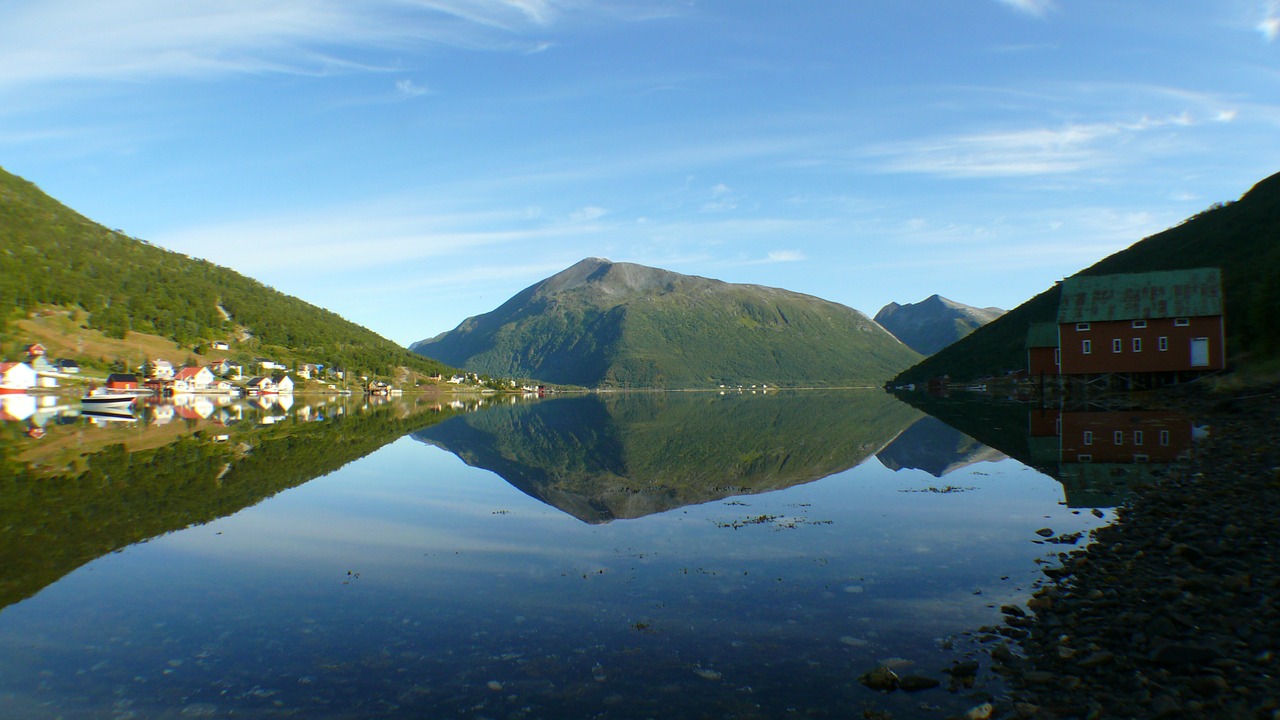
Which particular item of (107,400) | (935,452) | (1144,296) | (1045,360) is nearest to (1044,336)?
(1045,360)

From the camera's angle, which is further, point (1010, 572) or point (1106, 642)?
point (1010, 572)

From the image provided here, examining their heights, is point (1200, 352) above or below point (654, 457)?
above

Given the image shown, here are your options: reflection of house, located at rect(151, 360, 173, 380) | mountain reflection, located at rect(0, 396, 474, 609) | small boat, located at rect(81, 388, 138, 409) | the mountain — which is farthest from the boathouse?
reflection of house, located at rect(151, 360, 173, 380)

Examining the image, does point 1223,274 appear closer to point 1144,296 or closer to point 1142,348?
point 1144,296

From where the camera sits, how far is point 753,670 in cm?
913

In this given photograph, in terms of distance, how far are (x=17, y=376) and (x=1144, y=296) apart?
537ft

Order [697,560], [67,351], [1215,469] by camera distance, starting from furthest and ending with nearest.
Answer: [67,351], [1215,469], [697,560]

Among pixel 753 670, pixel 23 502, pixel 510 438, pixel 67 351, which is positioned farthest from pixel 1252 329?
pixel 67 351

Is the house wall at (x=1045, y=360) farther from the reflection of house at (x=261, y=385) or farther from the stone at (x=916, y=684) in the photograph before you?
the reflection of house at (x=261, y=385)

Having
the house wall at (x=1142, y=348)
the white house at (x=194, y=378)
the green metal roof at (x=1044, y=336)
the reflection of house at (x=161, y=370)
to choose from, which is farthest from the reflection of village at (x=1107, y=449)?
the reflection of house at (x=161, y=370)

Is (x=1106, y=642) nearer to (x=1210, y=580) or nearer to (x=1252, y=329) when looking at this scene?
(x=1210, y=580)

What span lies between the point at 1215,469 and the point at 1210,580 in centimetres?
1264

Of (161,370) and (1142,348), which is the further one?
(161,370)

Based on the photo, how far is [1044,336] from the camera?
73812 mm
